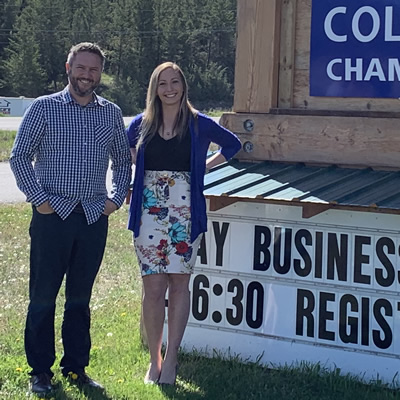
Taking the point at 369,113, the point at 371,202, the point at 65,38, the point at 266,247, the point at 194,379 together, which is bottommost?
the point at 194,379

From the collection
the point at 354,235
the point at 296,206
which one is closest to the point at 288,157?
the point at 296,206

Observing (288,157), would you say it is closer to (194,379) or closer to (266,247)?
(266,247)

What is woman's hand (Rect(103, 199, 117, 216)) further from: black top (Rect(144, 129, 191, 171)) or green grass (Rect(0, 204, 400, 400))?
green grass (Rect(0, 204, 400, 400))

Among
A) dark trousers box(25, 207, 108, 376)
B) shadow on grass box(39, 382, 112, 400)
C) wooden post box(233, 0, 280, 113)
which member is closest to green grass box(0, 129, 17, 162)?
wooden post box(233, 0, 280, 113)

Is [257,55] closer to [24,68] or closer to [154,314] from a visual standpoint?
[154,314]

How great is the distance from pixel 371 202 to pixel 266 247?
0.93 m

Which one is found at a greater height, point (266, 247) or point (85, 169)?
point (85, 169)

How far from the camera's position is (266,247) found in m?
4.88

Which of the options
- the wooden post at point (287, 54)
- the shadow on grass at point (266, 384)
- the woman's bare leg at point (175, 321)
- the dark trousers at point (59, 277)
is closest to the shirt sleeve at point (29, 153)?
the dark trousers at point (59, 277)

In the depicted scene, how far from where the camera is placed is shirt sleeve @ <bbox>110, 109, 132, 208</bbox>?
4.38m

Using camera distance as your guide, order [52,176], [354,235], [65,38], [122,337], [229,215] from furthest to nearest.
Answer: [65,38], [122,337], [229,215], [354,235], [52,176]

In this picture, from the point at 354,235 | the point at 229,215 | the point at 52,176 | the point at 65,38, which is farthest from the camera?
the point at 65,38

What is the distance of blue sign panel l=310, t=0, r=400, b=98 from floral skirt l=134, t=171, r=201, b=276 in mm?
1297

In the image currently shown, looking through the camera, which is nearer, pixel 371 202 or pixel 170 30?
pixel 371 202
